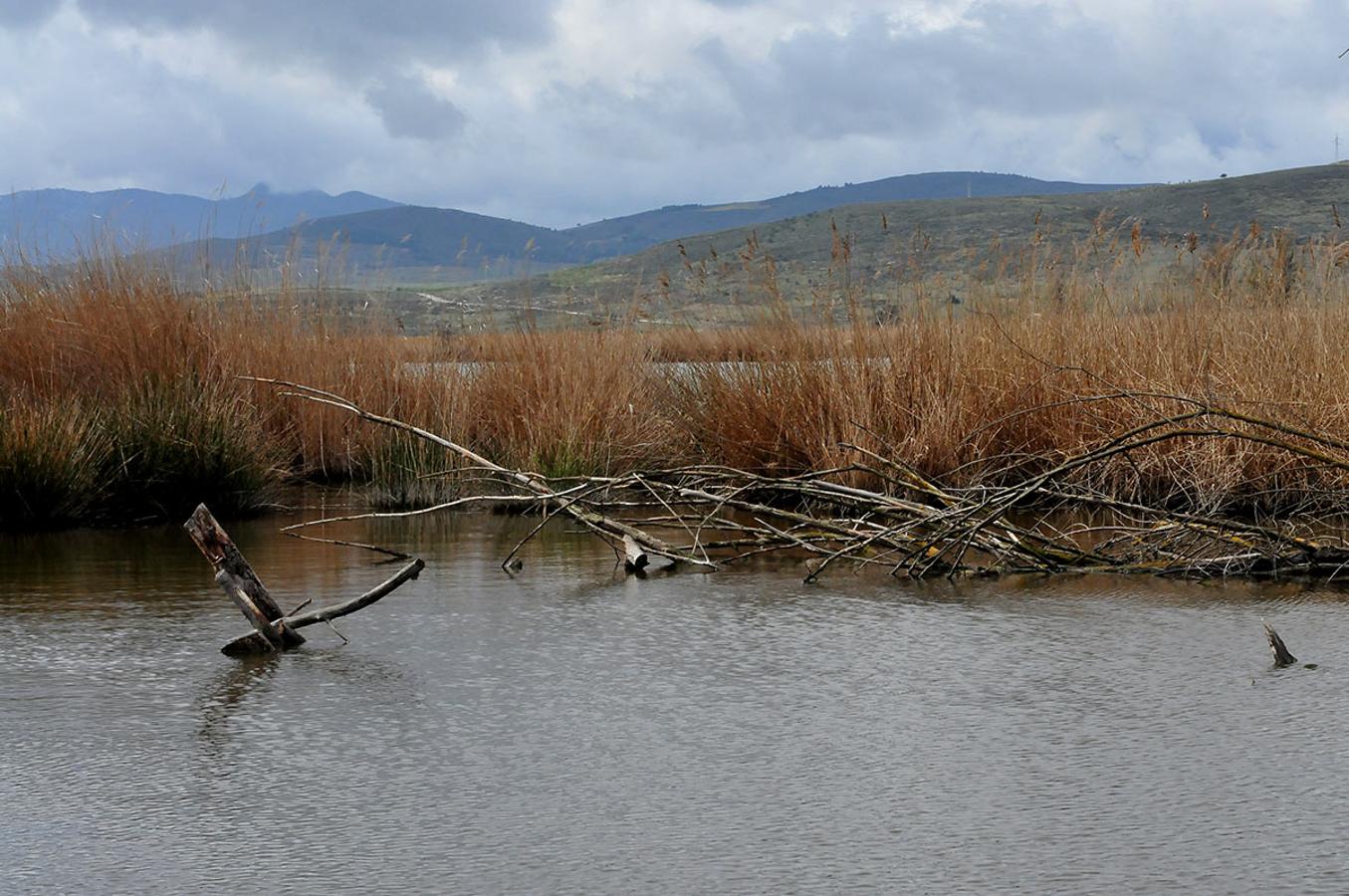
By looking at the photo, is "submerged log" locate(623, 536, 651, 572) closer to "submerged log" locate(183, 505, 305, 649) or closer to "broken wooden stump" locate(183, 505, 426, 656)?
"broken wooden stump" locate(183, 505, 426, 656)

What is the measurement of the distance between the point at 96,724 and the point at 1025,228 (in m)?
71.9

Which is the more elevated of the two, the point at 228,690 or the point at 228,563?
the point at 228,563

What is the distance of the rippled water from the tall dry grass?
251cm

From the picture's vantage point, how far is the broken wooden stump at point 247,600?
491 cm

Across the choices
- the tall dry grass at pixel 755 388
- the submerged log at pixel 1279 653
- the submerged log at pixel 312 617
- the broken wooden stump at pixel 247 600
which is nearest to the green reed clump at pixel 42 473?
the tall dry grass at pixel 755 388

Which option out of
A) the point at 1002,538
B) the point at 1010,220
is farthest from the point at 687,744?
the point at 1010,220

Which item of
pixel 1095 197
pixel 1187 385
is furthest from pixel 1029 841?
pixel 1095 197

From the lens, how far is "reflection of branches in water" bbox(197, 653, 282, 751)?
388 cm

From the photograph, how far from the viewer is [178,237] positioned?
40.4 ft

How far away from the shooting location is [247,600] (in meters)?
4.90

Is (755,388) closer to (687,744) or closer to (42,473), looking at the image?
(42,473)

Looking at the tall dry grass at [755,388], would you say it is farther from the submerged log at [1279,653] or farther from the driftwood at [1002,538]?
the submerged log at [1279,653]

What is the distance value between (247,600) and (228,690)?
1.92ft

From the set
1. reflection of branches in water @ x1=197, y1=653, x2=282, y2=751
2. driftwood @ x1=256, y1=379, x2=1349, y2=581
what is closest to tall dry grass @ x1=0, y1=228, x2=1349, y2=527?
driftwood @ x1=256, y1=379, x2=1349, y2=581
